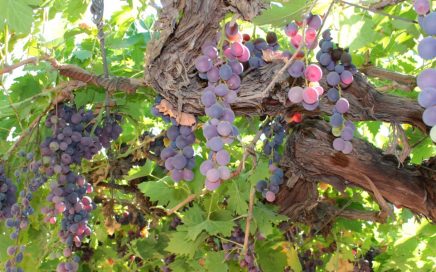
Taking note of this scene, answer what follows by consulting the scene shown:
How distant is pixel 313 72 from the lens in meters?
1.65

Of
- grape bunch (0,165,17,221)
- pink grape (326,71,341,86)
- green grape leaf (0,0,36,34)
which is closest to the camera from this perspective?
pink grape (326,71,341,86)

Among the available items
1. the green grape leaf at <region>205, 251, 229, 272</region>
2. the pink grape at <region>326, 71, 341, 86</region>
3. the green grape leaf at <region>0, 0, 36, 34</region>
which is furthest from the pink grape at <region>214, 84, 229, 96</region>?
the green grape leaf at <region>205, 251, 229, 272</region>

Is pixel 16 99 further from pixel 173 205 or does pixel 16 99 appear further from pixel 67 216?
pixel 173 205

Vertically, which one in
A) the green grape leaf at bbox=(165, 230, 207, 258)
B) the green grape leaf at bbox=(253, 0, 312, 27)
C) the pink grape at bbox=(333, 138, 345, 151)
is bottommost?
the green grape leaf at bbox=(165, 230, 207, 258)

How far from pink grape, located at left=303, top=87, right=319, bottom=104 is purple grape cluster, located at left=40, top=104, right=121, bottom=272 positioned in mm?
1484

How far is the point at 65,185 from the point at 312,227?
153cm

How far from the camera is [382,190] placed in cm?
231

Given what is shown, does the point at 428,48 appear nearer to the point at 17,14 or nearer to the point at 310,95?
the point at 310,95

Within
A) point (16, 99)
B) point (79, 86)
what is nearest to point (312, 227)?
point (79, 86)

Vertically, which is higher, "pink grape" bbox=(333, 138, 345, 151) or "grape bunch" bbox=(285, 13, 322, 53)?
"grape bunch" bbox=(285, 13, 322, 53)

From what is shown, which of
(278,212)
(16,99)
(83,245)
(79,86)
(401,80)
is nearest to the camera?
(401,80)

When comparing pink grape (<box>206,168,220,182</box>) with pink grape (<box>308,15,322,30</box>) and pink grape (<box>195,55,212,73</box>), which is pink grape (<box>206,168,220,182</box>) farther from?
pink grape (<box>308,15,322,30</box>)

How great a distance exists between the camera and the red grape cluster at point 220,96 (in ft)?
5.06

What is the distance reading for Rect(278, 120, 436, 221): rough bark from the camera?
7.45ft
